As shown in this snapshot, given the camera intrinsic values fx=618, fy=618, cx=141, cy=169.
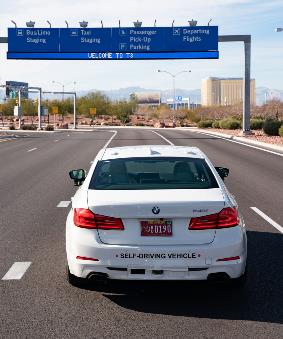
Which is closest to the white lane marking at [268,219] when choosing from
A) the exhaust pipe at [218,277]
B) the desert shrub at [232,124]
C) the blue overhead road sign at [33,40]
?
the exhaust pipe at [218,277]

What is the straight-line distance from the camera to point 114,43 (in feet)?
154

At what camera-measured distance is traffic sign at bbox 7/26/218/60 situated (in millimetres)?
46000

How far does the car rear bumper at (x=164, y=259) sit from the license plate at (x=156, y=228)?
0.12 meters

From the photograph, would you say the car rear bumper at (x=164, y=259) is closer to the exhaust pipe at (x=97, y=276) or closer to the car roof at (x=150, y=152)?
the exhaust pipe at (x=97, y=276)

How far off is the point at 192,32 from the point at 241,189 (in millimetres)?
33141

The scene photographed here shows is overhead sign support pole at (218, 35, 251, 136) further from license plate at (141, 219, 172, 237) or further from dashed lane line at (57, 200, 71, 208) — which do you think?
license plate at (141, 219, 172, 237)

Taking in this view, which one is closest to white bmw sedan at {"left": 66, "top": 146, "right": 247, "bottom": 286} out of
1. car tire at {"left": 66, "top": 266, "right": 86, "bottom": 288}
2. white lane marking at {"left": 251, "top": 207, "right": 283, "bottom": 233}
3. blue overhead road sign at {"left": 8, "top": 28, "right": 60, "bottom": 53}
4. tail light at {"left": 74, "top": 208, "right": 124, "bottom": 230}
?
tail light at {"left": 74, "top": 208, "right": 124, "bottom": 230}

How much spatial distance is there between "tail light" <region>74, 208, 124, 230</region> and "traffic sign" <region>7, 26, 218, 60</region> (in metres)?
41.5

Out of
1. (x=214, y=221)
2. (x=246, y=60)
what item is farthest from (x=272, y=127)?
(x=214, y=221)

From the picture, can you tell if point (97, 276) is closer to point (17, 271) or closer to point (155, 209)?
point (155, 209)

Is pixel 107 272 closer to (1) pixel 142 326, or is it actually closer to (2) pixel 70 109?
(1) pixel 142 326

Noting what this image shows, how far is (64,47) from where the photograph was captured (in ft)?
155

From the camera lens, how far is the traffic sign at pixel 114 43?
4600 centimetres

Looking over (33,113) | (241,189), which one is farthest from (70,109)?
(241,189)
